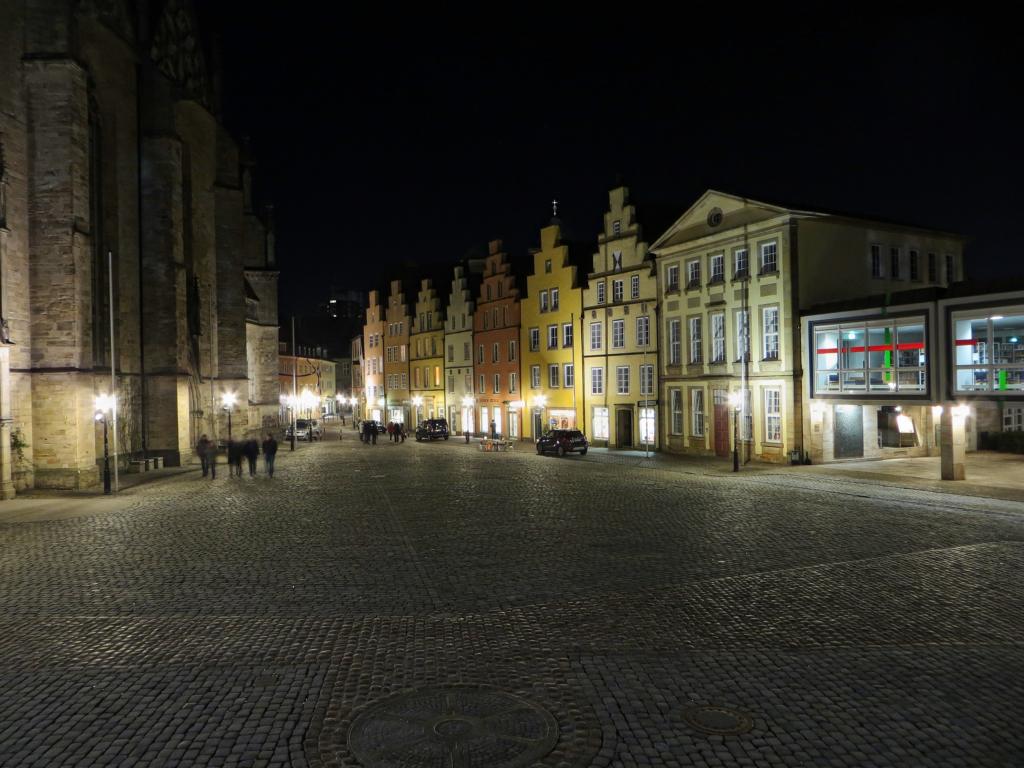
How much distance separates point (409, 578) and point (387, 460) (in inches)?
1017

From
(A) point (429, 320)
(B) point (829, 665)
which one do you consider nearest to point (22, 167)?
(B) point (829, 665)

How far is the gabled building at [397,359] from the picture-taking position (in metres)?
69.9

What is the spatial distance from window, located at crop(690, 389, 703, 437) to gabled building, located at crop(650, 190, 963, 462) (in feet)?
0.15

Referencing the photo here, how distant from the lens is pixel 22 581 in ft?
43.3

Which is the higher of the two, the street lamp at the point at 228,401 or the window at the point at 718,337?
the window at the point at 718,337

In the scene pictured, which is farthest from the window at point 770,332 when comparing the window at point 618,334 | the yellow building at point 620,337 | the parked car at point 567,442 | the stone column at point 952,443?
the window at point 618,334

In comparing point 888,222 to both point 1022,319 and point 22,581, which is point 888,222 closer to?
point 1022,319

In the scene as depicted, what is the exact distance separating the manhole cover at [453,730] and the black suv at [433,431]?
156 feet

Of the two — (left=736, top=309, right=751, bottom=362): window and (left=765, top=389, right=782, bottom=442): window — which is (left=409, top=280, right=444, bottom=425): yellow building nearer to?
(left=736, top=309, right=751, bottom=362): window

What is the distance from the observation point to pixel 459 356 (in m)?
61.2

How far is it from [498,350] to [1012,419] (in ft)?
98.8

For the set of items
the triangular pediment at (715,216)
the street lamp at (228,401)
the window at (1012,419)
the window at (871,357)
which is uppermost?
the triangular pediment at (715,216)

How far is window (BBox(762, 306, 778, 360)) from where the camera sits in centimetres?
3300

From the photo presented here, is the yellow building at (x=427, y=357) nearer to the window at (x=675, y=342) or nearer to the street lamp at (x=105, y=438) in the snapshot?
the window at (x=675, y=342)
